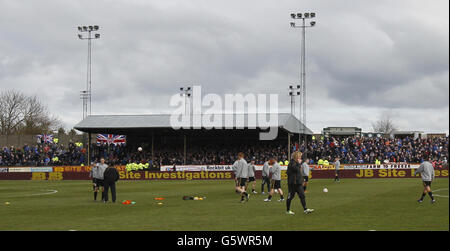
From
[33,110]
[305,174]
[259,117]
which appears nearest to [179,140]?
[259,117]

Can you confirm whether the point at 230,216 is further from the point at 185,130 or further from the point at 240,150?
the point at 185,130

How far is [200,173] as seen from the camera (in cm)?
5272

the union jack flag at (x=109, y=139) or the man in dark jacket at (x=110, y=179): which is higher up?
the union jack flag at (x=109, y=139)

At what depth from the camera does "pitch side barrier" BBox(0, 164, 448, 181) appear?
4972 centimetres

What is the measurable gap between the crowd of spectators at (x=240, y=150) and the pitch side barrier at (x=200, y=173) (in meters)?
2.91

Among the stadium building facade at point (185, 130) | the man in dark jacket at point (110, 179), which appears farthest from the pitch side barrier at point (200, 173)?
the man in dark jacket at point (110, 179)

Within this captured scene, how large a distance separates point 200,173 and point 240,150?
46.4ft

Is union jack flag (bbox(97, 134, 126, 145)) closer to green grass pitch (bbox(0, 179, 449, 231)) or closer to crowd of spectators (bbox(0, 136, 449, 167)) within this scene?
crowd of spectators (bbox(0, 136, 449, 167))

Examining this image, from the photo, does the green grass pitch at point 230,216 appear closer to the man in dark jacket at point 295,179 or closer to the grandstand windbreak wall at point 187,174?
the man in dark jacket at point 295,179

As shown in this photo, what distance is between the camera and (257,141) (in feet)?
225

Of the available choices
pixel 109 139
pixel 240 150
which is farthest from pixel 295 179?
pixel 109 139

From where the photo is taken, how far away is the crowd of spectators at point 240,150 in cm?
5559

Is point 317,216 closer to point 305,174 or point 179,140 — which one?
point 305,174
